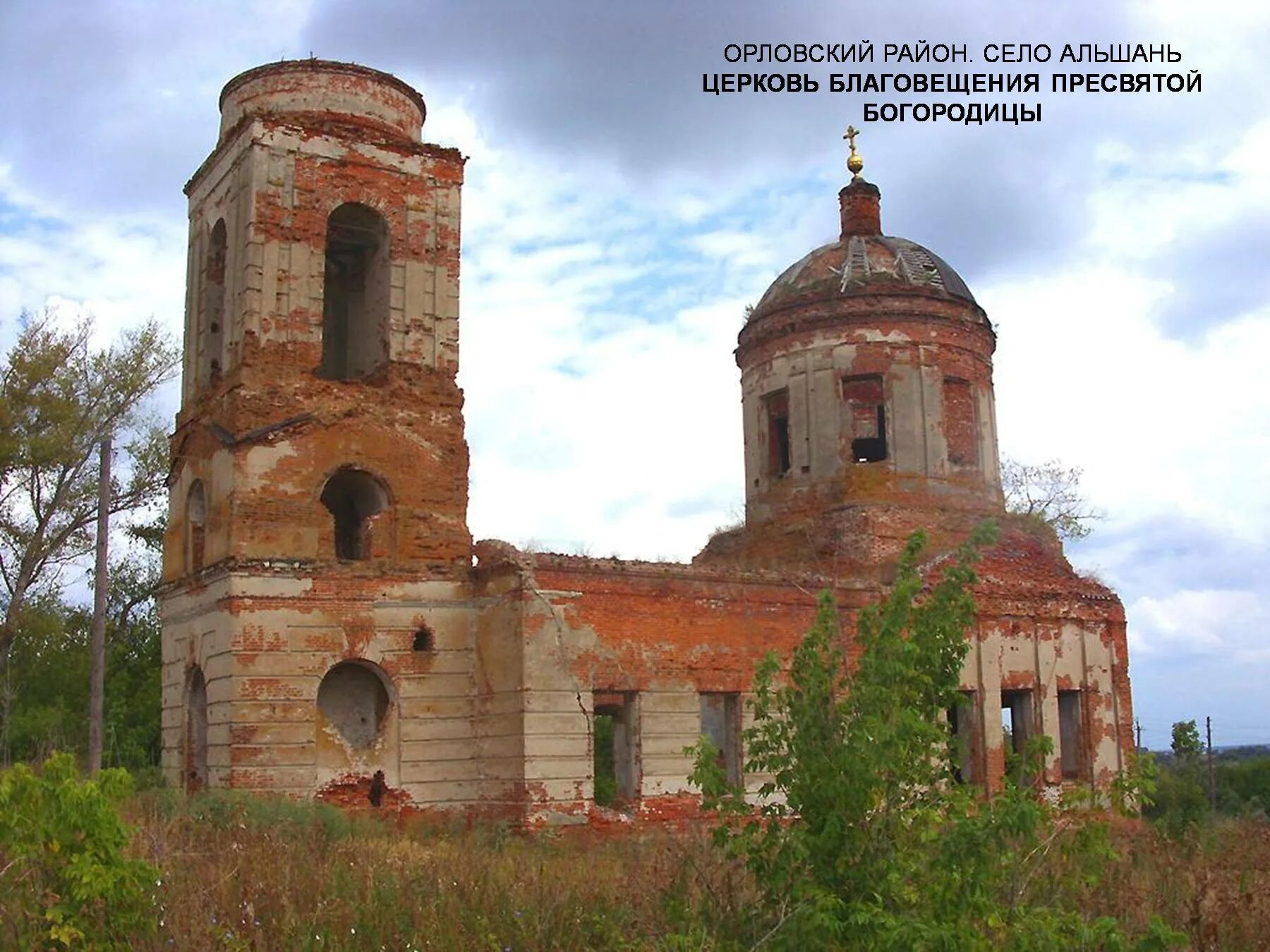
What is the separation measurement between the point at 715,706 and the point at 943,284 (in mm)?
9049

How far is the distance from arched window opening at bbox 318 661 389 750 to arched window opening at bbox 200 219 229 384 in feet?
14.3

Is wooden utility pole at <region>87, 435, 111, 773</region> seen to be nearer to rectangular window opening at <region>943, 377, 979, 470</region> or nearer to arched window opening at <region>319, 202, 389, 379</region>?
arched window opening at <region>319, 202, 389, 379</region>

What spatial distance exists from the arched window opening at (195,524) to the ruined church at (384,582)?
4cm

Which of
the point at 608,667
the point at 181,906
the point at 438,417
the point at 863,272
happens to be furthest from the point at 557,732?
the point at 863,272

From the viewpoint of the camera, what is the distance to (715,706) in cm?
1742

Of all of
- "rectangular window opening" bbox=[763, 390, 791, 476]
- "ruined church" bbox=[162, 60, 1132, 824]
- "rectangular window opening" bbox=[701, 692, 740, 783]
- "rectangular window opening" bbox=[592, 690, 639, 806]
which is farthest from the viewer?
"rectangular window opening" bbox=[763, 390, 791, 476]

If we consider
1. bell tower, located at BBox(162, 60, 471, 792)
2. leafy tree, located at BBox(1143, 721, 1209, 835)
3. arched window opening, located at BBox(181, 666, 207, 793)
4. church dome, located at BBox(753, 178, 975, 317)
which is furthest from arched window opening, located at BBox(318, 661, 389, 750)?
church dome, located at BBox(753, 178, 975, 317)

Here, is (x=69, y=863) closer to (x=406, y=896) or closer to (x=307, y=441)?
(x=406, y=896)

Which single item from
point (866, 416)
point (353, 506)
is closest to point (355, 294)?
point (353, 506)

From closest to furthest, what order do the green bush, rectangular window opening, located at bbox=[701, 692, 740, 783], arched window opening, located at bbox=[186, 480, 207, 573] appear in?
the green bush → arched window opening, located at bbox=[186, 480, 207, 573] → rectangular window opening, located at bbox=[701, 692, 740, 783]

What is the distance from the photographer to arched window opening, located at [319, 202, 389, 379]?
17.1 m

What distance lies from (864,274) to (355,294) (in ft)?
28.4

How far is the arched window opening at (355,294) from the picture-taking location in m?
17.1

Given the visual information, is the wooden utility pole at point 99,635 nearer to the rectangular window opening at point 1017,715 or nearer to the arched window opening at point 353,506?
the arched window opening at point 353,506
